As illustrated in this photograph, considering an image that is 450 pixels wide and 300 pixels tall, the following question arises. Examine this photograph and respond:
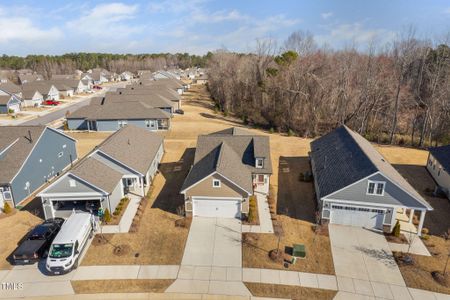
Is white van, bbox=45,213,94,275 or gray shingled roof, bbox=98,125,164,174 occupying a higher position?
gray shingled roof, bbox=98,125,164,174

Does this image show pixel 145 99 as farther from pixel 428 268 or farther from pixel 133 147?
pixel 428 268

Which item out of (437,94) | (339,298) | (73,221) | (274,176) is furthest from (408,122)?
(73,221)

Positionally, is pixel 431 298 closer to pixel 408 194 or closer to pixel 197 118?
pixel 408 194

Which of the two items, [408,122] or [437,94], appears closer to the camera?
[437,94]

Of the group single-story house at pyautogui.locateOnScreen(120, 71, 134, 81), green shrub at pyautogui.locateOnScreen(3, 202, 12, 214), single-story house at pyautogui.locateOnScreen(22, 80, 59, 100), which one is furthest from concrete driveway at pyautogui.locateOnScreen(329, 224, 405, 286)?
single-story house at pyautogui.locateOnScreen(120, 71, 134, 81)

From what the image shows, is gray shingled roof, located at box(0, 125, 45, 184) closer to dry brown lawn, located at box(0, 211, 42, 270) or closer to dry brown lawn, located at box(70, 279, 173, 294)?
dry brown lawn, located at box(0, 211, 42, 270)
